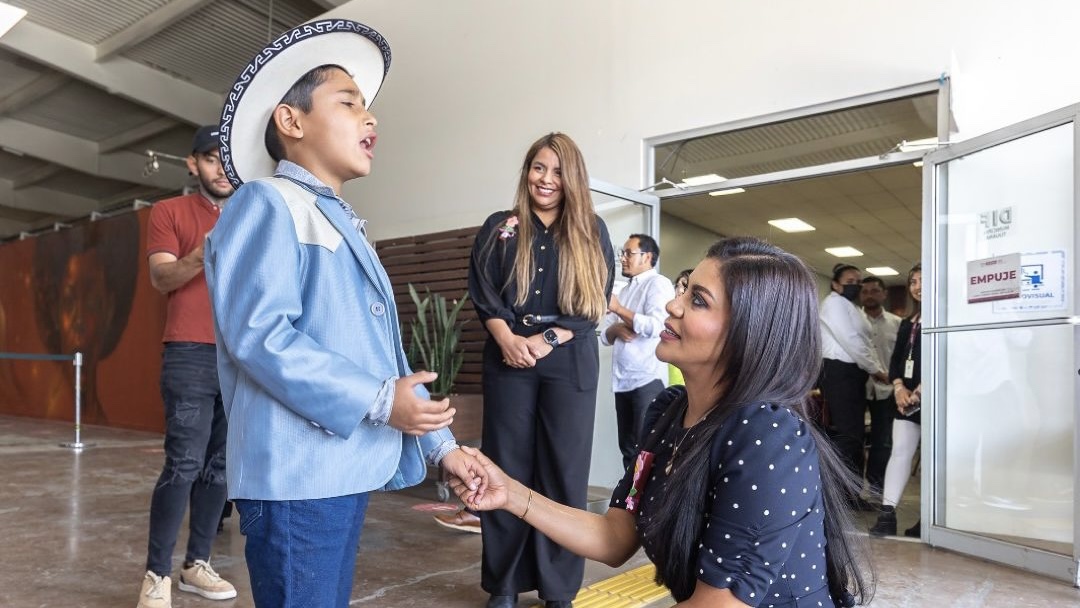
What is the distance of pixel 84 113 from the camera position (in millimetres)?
12031

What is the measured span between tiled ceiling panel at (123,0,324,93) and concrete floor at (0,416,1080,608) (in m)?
5.92

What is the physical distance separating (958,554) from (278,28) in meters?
8.69

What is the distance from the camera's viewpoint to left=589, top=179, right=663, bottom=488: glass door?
5133 mm

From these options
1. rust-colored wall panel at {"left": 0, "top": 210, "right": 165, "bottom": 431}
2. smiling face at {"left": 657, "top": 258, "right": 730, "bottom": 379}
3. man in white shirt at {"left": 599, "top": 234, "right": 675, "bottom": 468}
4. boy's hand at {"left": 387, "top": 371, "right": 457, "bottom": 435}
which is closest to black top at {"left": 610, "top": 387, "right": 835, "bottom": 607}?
smiling face at {"left": 657, "top": 258, "right": 730, "bottom": 379}

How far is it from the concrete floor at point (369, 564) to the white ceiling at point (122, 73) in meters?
5.91

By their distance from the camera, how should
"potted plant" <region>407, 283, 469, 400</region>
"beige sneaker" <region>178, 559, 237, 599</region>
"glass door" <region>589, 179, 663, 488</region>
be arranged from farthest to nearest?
"glass door" <region>589, 179, 663, 488</region>
"potted plant" <region>407, 283, 469, 400</region>
"beige sneaker" <region>178, 559, 237, 599</region>

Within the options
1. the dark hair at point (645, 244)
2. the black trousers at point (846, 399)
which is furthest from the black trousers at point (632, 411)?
the black trousers at point (846, 399)

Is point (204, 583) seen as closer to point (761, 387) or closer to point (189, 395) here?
point (189, 395)

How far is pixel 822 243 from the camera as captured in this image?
1209cm

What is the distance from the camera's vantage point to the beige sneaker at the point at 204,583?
2.50 m

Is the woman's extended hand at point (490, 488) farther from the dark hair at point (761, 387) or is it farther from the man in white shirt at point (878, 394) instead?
the man in white shirt at point (878, 394)

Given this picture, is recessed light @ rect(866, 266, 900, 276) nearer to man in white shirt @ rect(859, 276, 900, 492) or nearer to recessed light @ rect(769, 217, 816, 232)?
recessed light @ rect(769, 217, 816, 232)

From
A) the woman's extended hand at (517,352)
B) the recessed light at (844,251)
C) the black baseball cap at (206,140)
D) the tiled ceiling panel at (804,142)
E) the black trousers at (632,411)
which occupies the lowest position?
the black trousers at (632,411)

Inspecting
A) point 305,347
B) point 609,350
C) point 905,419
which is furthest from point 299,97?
point 609,350
